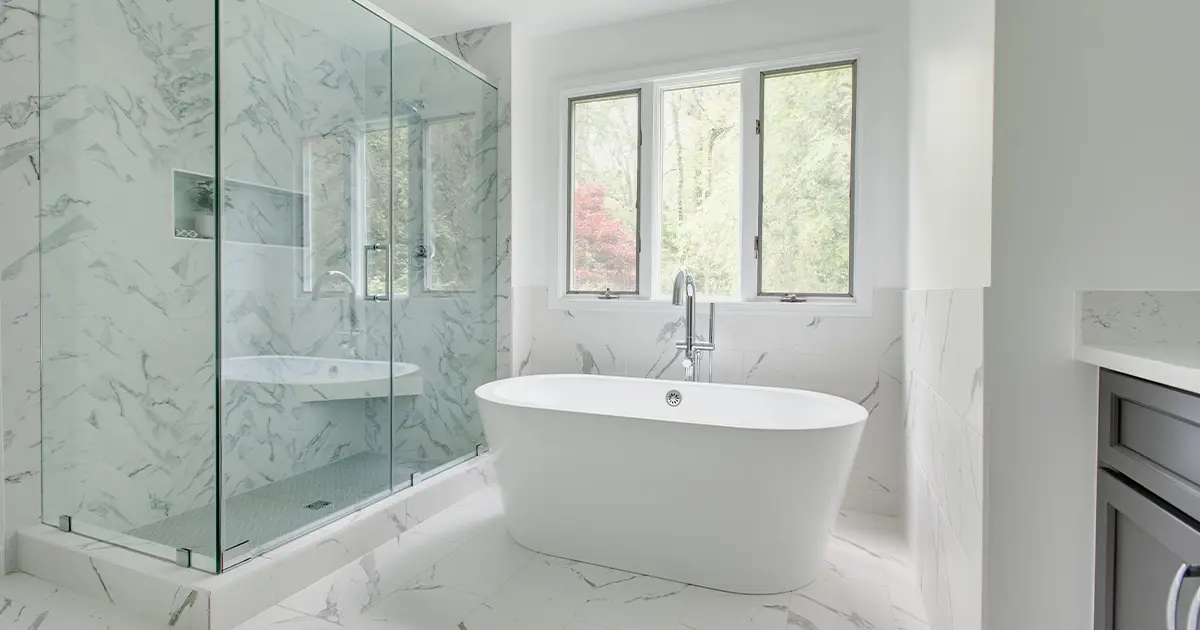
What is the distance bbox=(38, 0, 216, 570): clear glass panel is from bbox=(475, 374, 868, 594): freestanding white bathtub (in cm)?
115

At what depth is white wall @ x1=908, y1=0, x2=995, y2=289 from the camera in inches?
47.2

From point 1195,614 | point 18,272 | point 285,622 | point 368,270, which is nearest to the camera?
point 1195,614

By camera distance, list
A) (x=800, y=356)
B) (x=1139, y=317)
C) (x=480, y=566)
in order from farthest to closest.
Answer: (x=800, y=356) → (x=480, y=566) → (x=1139, y=317)

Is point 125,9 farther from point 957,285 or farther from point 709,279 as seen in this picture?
point 957,285

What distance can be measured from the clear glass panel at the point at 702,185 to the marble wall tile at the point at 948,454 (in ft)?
3.38

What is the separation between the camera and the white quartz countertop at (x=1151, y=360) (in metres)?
0.75

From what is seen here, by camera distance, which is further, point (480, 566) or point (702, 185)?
point (702, 185)

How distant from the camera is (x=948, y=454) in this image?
4.91ft

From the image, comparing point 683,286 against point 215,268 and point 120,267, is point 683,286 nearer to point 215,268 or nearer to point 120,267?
point 215,268

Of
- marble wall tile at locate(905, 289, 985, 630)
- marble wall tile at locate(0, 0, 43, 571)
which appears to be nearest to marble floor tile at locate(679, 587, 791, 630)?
marble wall tile at locate(905, 289, 985, 630)

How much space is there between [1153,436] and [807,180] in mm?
2086

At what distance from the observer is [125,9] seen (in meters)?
2.00

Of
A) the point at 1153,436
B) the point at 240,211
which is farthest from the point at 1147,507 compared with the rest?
the point at 240,211

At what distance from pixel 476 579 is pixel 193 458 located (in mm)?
1101
